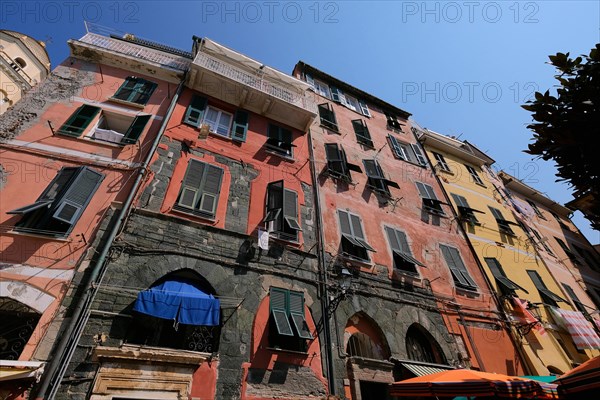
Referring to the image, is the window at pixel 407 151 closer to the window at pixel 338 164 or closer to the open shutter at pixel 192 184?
the window at pixel 338 164

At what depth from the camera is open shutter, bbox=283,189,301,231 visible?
364 inches

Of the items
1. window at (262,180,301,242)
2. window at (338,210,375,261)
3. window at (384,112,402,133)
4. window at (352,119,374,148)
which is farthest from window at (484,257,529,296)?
window at (262,180,301,242)

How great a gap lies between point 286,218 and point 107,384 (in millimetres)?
5576

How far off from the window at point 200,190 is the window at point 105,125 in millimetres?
1939

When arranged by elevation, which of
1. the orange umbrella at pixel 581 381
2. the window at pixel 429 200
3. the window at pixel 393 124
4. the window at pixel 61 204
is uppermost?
the window at pixel 393 124

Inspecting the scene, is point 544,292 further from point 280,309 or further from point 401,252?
point 280,309

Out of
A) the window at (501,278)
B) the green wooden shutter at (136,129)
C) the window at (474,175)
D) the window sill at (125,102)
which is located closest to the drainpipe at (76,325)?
the green wooden shutter at (136,129)

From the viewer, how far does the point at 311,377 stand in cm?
705

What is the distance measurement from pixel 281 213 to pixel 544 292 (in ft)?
39.4

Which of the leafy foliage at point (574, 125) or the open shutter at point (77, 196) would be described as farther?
the open shutter at point (77, 196)

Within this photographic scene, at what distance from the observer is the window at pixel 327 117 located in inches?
576

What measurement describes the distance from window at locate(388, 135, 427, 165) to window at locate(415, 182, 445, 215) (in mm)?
1790

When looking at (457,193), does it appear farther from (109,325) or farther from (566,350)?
(109,325)

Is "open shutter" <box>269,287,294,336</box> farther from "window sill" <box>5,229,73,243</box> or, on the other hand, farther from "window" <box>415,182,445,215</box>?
"window" <box>415,182,445,215</box>
